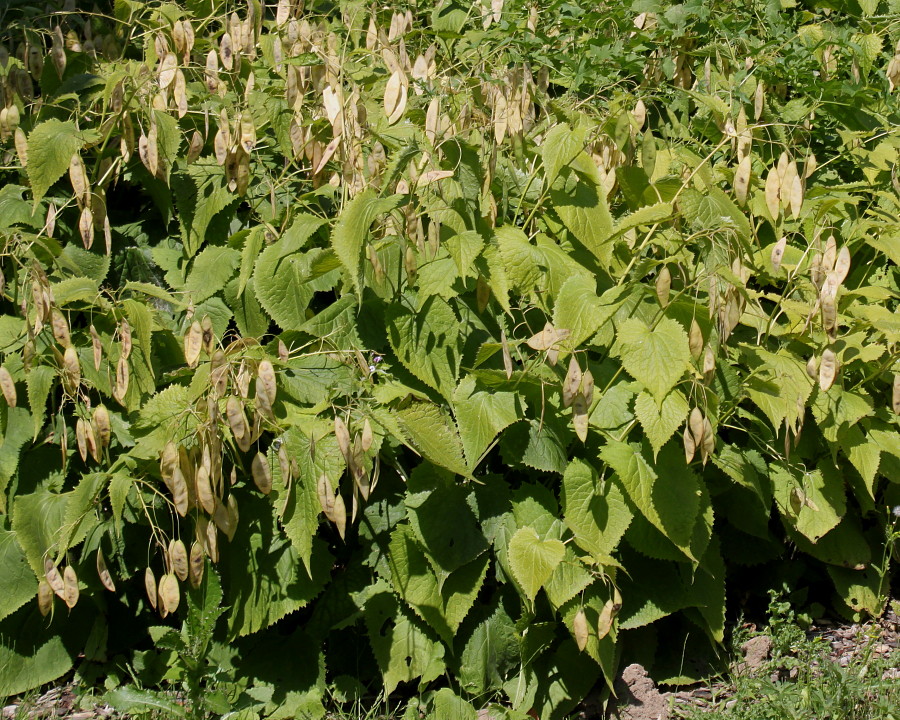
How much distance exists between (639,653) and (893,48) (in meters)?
2.56

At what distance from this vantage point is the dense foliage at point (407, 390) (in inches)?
93.7

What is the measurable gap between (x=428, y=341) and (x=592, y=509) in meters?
0.59

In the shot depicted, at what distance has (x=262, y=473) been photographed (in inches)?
88.5

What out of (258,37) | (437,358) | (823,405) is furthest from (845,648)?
(258,37)

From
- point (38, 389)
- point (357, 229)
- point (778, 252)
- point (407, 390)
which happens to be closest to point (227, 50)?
point (357, 229)

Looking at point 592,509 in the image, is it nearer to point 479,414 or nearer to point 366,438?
point 479,414

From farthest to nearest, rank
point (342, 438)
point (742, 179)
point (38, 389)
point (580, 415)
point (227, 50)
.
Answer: point (227, 50) → point (742, 179) → point (38, 389) → point (580, 415) → point (342, 438)

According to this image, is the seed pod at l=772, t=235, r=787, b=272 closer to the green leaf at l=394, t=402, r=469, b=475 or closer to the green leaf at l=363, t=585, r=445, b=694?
the green leaf at l=394, t=402, r=469, b=475

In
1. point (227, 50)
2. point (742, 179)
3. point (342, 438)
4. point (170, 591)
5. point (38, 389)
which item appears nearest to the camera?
point (342, 438)

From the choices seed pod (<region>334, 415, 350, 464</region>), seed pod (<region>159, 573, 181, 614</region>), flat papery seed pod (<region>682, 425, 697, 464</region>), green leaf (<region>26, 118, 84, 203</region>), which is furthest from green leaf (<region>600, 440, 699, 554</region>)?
green leaf (<region>26, 118, 84, 203</region>)

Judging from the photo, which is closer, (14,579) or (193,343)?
(193,343)

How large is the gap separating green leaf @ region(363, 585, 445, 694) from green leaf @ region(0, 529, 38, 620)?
0.89 m

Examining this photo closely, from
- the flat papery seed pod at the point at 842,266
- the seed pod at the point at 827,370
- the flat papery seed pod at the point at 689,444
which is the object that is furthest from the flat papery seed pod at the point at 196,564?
the flat papery seed pod at the point at 842,266

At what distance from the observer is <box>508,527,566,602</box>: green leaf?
7.61 ft
